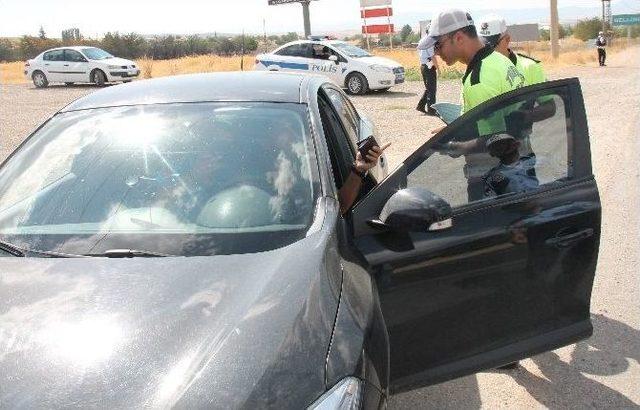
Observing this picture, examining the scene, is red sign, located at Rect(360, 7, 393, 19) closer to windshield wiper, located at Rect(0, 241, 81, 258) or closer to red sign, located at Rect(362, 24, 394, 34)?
red sign, located at Rect(362, 24, 394, 34)

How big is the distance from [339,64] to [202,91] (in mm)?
15047

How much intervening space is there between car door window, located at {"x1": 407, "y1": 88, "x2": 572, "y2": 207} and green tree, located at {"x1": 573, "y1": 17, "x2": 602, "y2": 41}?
74984mm

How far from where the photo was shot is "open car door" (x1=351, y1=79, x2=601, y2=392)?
246cm

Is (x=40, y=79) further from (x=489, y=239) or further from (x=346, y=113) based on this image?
(x=489, y=239)

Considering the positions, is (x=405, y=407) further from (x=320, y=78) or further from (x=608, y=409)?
(x=320, y=78)

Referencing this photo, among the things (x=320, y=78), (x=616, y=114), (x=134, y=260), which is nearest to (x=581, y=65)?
(x=616, y=114)

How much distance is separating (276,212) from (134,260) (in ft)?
1.85

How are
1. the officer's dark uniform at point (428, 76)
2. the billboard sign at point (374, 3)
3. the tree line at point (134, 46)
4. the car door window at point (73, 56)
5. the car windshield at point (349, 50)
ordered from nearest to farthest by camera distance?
1. the officer's dark uniform at point (428, 76)
2. the car windshield at point (349, 50)
3. the car door window at point (73, 56)
4. the billboard sign at point (374, 3)
5. the tree line at point (134, 46)

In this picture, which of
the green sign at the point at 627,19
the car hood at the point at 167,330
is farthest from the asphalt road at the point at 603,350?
the green sign at the point at 627,19

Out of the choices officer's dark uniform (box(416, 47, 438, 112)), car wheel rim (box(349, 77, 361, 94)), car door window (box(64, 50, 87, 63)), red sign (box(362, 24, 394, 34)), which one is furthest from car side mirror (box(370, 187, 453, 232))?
red sign (box(362, 24, 394, 34))

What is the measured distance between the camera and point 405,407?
9.97 feet

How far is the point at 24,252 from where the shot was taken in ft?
7.56

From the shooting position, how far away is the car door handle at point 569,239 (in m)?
2.65

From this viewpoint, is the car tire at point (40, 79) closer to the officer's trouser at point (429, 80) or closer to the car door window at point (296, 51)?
the car door window at point (296, 51)
